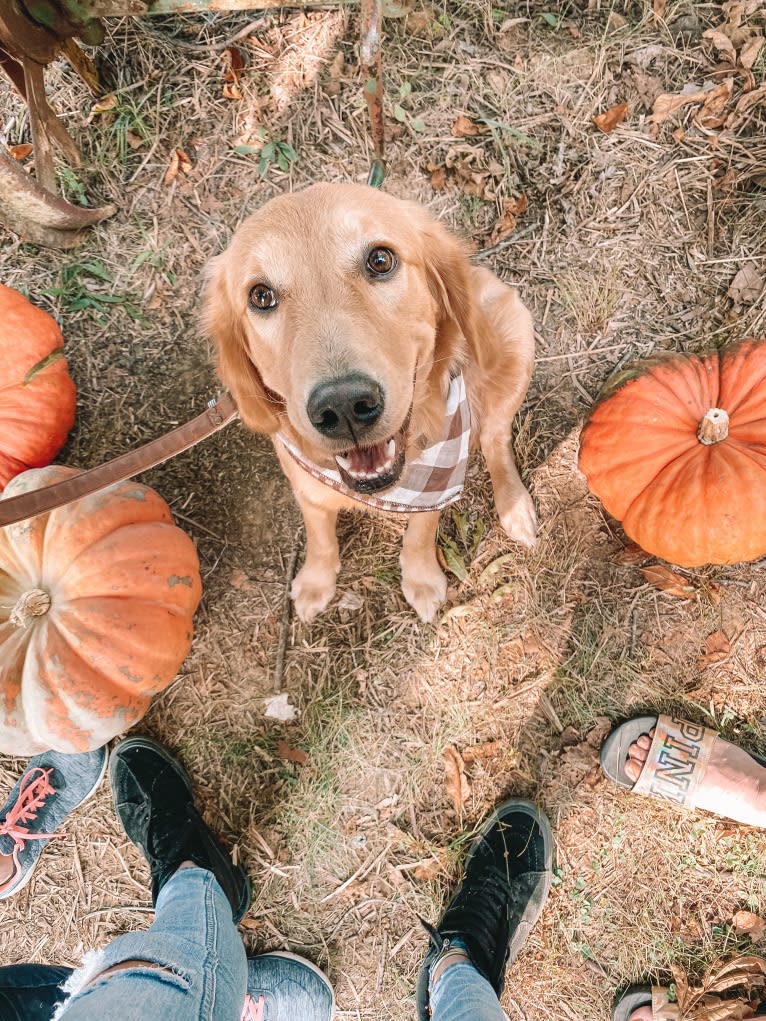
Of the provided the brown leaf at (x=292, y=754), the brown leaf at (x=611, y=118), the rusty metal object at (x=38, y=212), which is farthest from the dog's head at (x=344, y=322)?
the brown leaf at (x=611, y=118)

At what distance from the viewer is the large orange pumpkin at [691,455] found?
8.14 ft

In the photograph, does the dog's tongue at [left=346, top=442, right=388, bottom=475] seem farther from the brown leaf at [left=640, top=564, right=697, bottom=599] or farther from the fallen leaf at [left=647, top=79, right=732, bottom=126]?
the fallen leaf at [left=647, top=79, right=732, bottom=126]

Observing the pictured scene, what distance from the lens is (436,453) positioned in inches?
94.0

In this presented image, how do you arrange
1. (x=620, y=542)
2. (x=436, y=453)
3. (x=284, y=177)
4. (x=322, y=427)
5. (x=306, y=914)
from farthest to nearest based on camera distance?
(x=284, y=177) < (x=620, y=542) < (x=306, y=914) < (x=436, y=453) < (x=322, y=427)

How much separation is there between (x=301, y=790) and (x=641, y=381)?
238cm

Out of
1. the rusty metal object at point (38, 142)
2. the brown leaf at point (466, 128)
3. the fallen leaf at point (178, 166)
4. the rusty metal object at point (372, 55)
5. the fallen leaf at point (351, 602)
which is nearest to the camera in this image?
the rusty metal object at point (372, 55)

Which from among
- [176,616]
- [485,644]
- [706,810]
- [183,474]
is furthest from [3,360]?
[706,810]

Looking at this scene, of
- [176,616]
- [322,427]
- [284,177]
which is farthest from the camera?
[284,177]

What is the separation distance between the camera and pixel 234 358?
225cm

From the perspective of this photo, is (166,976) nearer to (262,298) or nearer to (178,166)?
(262,298)

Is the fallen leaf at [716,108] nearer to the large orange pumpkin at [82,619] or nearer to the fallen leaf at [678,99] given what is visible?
the fallen leaf at [678,99]

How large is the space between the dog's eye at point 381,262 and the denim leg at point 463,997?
266 centimetres

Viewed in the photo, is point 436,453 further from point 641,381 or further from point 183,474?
point 183,474

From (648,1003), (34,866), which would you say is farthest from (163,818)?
(648,1003)
